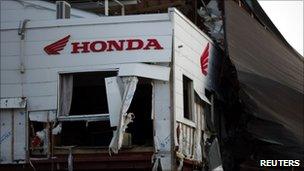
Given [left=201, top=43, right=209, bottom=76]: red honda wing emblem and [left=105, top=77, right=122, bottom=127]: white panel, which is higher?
[left=201, top=43, right=209, bottom=76]: red honda wing emblem

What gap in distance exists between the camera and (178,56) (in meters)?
Answer: 11.6

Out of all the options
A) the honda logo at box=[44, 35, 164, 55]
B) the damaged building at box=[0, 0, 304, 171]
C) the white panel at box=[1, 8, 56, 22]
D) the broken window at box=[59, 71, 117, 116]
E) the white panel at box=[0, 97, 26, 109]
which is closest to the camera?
the damaged building at box=[0, 0, 304, 171]

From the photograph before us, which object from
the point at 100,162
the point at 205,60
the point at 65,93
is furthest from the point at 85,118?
the point at 205,60

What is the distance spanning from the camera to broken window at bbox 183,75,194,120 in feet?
40.7

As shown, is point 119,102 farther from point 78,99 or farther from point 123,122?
point 78,99

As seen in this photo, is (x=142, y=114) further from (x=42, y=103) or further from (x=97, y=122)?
(x=42, y=103)

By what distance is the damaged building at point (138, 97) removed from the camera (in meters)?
11.1

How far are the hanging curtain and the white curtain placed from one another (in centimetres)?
130

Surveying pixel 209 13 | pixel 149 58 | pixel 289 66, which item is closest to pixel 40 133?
pixel 149 58

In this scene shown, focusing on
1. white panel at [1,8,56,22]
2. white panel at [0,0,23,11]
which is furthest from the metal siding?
white panel at [0,0,23,11]

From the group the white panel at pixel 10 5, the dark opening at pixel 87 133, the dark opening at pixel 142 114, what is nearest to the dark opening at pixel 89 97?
the dark opening at pixel 87 133

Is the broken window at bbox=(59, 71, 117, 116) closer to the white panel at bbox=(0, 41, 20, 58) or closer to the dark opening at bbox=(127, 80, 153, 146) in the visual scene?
the dark opening at bbox=(127, 80, 153, 146)

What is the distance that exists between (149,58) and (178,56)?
2.18 ft

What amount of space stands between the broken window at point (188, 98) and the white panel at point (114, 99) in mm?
1852
